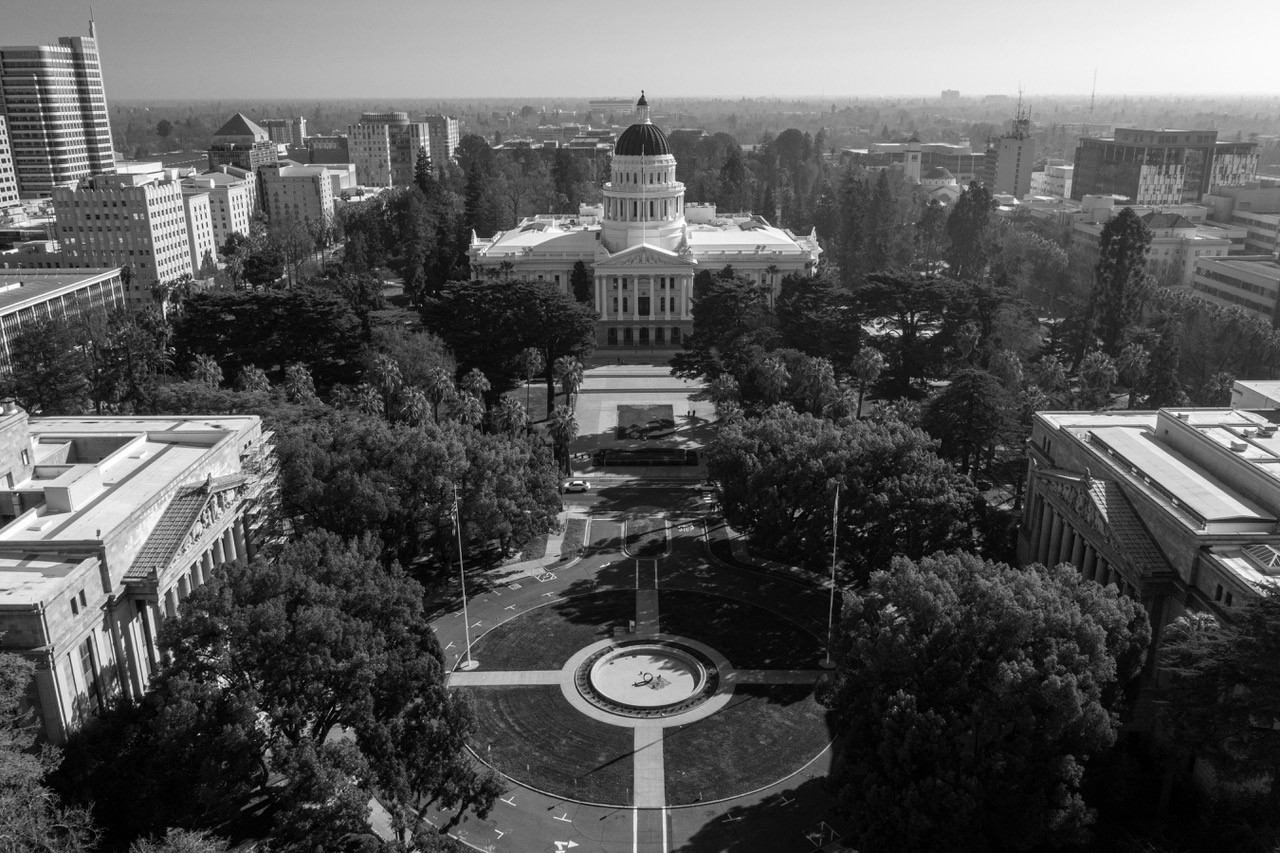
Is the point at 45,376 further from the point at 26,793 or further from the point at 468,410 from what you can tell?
the point at 26,793

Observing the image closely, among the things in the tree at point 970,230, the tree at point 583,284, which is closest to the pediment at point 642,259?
the tree at point 583,284

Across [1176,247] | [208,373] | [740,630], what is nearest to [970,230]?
[1176,247]

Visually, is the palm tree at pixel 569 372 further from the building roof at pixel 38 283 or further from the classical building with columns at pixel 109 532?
the building roof at pixel 38 283

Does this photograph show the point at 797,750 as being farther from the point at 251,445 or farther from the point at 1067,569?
the point at 251,445

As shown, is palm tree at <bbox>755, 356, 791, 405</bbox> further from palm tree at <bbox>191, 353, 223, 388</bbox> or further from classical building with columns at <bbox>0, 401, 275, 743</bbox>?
palm tree at <bbox>191, 353, 223, 388</bbox>

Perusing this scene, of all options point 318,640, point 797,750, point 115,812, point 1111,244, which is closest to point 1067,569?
point 797,750

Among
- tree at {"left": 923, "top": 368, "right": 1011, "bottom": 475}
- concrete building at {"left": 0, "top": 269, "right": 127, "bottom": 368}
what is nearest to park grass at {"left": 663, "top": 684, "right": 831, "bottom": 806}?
tree at {"left": 923, "top": 368, "right": 1011, "bottom": 475}
